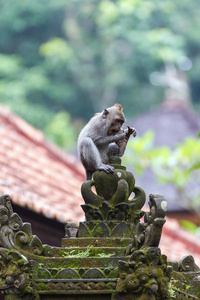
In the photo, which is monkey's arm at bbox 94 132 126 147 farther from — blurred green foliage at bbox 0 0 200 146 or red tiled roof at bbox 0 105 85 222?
blurred green foliage at bbox 0 0 200 146

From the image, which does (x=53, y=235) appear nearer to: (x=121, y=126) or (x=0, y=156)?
(x=0, y=156)

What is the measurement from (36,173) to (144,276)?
7.25m

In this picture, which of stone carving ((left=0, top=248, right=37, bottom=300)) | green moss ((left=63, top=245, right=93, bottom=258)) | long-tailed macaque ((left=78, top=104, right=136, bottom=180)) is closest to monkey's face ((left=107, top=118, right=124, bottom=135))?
long-tailed macaque ((left=78, top=104, right=136, bottom=180))

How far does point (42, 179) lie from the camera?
1237 centimetres

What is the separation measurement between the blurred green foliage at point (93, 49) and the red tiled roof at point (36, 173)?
32576mm

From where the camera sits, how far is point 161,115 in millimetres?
33625

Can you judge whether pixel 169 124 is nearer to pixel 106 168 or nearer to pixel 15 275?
pixel 106 168

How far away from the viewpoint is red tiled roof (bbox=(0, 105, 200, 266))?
10.6 meters

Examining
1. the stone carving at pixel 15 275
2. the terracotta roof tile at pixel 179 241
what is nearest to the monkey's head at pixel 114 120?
the stone carving at pixel 15 275

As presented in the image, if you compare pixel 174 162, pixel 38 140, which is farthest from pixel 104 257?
pixel 174 162

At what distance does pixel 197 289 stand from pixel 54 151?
8444 millimetres

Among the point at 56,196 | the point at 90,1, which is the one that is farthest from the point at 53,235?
the point at 90,1

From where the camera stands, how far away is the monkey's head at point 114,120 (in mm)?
6496

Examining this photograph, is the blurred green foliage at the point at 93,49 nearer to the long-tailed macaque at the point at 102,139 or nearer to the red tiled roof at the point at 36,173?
the red tiled roof at the point at 36,173
